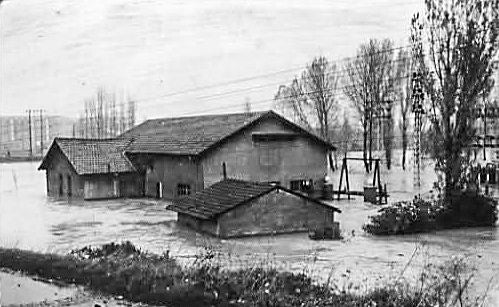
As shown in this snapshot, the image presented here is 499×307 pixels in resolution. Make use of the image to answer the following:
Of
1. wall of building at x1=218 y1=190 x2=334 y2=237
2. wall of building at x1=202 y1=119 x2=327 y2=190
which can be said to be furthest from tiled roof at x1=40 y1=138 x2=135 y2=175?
wall of building at x1=218 y1=190 x2=334 y2=237

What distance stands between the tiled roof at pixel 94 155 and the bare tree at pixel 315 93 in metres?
3.17

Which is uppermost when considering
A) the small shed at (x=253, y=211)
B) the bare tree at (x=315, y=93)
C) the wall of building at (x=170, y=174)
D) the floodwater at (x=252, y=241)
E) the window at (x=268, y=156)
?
the bare tree at (x=315, y=93)

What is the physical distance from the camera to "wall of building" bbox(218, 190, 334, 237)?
6031 millimetres

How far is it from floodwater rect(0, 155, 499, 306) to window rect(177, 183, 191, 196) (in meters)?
1.08

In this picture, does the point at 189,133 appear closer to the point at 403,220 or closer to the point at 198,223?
the point at 198,223

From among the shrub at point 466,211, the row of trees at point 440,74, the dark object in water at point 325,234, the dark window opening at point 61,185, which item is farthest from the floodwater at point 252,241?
the dark window opening at point 61,185

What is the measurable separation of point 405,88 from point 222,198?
8.22 ft

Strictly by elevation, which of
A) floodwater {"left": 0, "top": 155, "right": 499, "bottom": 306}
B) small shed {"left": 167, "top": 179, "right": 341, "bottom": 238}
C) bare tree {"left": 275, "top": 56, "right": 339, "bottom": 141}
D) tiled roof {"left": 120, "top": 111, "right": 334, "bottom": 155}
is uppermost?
bare tree {"left": 275, "top": 56, "right": 339, "bottom": 141}

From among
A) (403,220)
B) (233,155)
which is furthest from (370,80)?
(233,155)

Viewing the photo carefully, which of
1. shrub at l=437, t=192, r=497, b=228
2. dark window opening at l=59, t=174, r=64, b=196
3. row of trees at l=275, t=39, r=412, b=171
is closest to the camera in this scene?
shrub at l=437, t=192, r=497, b=228

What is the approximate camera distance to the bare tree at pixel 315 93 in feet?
22.0

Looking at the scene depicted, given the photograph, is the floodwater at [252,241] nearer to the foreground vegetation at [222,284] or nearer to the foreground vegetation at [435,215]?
the foreground vegetation at [435,215]

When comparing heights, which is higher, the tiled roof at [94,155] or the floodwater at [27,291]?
the tiled roof at [94,155]

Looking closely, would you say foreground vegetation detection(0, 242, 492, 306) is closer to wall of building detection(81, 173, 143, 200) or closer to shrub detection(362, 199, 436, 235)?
shrub detection(362, 199, 436, 235)
